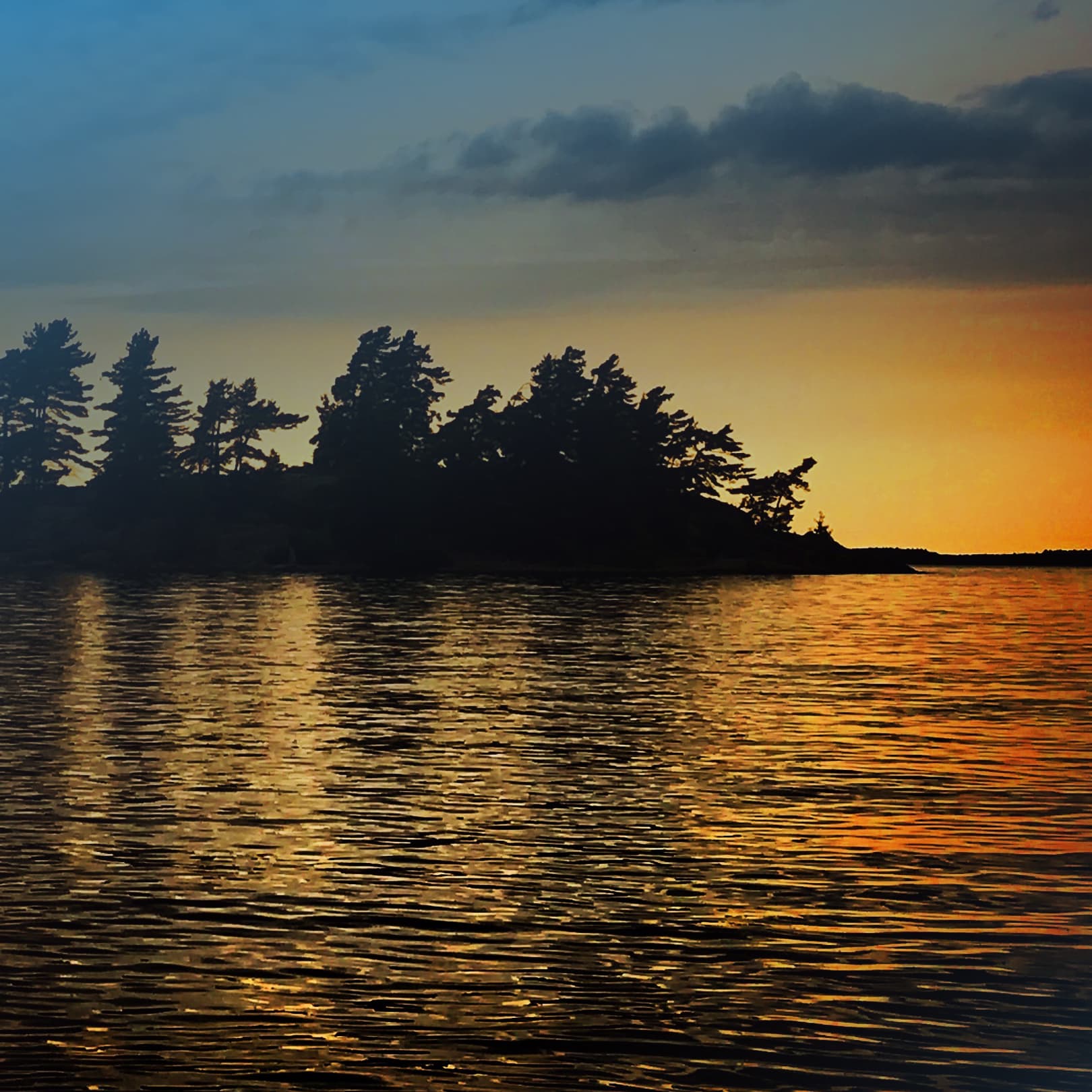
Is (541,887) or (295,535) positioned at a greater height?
(295,535)

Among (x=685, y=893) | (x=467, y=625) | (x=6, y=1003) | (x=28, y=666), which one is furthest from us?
(x=467, y=625)

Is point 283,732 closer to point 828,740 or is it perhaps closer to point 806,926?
point 828,740

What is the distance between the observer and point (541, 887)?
20375 mm

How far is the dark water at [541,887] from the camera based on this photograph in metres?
14.0

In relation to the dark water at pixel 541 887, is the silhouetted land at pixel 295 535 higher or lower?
higher

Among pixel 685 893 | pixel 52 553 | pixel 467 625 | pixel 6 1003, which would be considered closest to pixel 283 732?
pixel 685 893

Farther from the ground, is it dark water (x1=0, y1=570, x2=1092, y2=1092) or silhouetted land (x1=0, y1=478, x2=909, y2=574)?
silhouetted land (x1=0, y1=478, x2=909, y2=574)

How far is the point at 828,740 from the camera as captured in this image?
36.8m

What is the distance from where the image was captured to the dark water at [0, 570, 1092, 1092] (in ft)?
46.0

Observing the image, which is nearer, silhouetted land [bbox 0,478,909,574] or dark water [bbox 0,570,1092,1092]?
dark water [bbox 0,570,1092,1092]

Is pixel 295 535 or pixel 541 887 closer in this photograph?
pixel 541 887

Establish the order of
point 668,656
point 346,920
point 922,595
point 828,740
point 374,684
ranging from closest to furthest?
point 346,920, point 828,740, point 374,684, point 668,656, point 922,595

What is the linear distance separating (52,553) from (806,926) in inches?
7465

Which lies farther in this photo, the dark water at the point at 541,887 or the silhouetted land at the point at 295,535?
the silhouetted land at the point at 295,535
